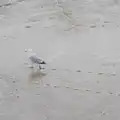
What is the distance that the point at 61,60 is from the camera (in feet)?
38.8

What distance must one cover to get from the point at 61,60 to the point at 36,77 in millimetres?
940

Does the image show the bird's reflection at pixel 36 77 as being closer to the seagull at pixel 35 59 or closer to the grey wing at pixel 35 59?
the seagull at pixel 35 59

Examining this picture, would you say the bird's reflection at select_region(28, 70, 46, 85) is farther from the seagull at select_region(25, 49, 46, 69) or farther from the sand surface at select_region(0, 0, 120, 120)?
the seagull at select_region(25, 49, 46, 69)

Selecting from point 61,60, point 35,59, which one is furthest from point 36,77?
point 61,60

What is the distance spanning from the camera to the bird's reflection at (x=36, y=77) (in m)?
11.1

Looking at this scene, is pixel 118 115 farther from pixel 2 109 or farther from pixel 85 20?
pixel 85 20

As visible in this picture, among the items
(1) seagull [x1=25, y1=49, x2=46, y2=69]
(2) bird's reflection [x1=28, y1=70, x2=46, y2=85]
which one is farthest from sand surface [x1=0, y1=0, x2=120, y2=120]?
(1) seagull [x1=25, y1=49, x2=46, y2=69]

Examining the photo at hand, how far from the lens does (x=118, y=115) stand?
957 centimetres

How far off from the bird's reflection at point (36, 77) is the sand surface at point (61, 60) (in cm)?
2

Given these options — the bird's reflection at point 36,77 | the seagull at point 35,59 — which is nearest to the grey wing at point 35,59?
the seagull at point 35,59

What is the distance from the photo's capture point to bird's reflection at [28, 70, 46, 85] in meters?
11.1

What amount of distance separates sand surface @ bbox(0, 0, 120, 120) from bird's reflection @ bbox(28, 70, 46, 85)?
2 centimetres

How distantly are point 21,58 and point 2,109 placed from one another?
2324mm

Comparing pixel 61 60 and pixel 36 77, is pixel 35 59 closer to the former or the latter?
pixel 36 77
